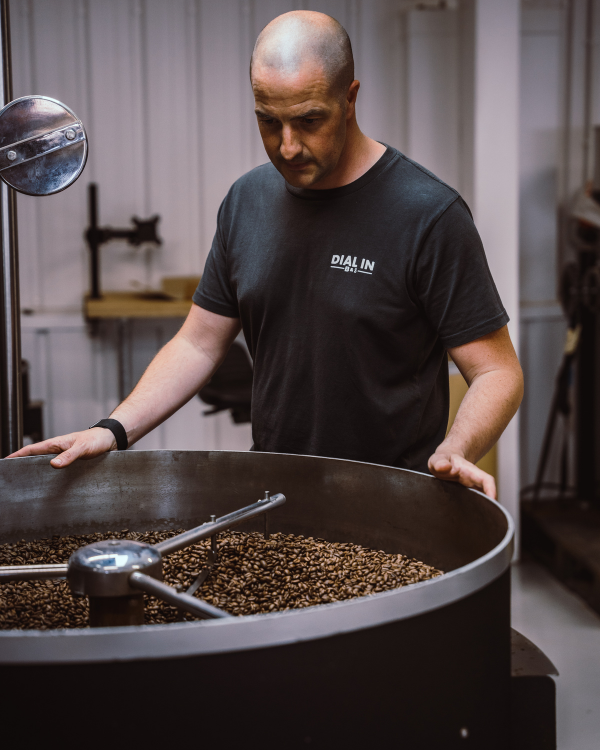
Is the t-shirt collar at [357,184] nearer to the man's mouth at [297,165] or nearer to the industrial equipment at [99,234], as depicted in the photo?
the man's mouth at [297,165]

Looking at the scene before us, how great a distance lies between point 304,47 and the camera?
100 cm

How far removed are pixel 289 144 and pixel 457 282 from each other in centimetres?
32

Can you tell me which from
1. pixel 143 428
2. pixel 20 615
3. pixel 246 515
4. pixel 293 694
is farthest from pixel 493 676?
pixel 143 428

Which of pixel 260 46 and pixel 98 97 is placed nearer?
pixel 260 46

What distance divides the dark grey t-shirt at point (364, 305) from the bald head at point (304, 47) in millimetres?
222

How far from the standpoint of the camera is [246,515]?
870 millimetres

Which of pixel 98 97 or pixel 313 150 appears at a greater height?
pixel 98 97

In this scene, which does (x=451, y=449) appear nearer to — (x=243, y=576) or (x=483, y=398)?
(x=483, y=398)

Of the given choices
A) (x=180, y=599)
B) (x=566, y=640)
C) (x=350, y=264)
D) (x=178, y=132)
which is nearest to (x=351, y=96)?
(x=350, y=264)

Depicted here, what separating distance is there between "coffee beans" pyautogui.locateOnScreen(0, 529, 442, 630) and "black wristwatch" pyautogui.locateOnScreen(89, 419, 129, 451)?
0.13 metres

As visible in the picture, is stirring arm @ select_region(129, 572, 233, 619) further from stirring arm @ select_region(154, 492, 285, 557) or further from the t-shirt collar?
the t-shirt collar

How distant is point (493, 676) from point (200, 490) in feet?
1.70

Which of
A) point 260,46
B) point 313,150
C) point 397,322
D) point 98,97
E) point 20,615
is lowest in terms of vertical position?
point 20,615

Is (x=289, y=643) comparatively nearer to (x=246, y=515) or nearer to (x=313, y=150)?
(x=246, y=515)
